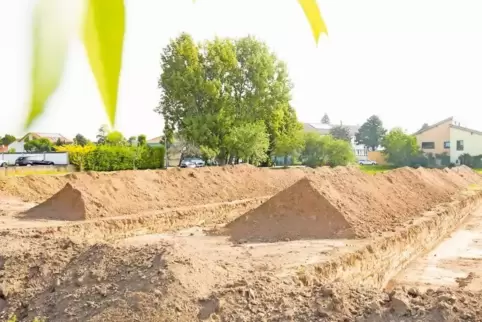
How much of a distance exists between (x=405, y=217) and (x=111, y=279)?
11.7 meters

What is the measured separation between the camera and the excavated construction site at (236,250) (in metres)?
7.05

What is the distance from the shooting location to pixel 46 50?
13.7 inches

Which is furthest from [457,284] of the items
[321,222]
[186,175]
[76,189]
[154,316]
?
[186,175]

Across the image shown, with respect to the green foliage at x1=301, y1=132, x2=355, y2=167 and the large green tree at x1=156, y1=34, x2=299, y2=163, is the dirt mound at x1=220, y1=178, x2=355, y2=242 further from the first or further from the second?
the green foliage at x1=301, y1=132, x2=355, y2=167

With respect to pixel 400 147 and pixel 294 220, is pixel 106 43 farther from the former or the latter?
pixel 400 147

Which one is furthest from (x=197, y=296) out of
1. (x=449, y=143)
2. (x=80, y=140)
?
(x=449, y=143)

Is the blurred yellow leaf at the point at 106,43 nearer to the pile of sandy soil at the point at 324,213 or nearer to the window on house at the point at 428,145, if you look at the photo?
the pile of sandy soil at the point at 324,213

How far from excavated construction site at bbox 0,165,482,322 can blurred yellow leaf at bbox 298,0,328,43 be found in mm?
6489

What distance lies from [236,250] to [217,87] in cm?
1089

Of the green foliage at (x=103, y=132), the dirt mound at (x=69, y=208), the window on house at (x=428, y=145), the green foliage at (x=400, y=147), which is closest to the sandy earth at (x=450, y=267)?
the dirt mound at (x=69, y=208)

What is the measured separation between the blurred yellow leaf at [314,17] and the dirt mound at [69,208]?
1726cm

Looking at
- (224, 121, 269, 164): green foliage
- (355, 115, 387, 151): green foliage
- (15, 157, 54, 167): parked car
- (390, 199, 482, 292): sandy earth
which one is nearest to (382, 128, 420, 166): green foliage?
(390, 199, 482, 292): sandy earth

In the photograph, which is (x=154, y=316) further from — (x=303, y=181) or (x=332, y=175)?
(x=332, y=175)

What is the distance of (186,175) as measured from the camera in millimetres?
24578
